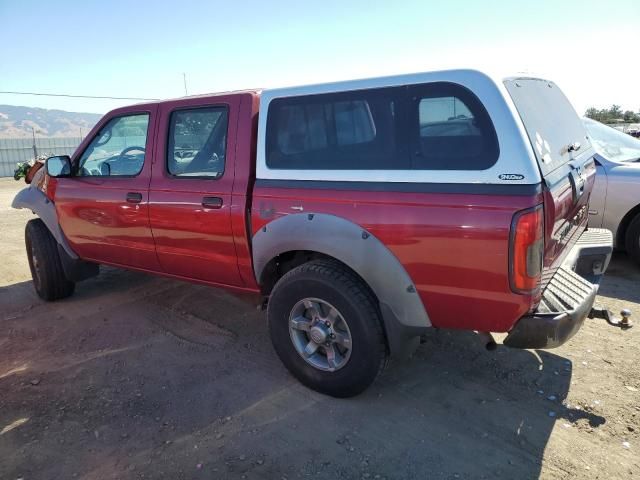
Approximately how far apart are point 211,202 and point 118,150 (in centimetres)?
143

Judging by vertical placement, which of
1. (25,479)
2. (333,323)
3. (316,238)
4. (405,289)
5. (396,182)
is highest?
(396,182)

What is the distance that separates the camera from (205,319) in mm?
4426

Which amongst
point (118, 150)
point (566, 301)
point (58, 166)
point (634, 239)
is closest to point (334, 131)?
point (566, 301)

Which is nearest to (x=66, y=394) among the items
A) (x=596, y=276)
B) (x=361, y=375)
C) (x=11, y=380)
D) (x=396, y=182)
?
(x=11, y=380)

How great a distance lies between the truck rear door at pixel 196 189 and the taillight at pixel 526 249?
1.86 meters

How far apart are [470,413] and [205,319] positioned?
247cm

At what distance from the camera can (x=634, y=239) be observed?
17.3 ft

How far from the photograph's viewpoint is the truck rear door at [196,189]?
11.2ft

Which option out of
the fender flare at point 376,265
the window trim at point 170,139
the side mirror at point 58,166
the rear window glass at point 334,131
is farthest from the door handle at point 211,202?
the side mirror at point 58,166

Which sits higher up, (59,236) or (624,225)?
(59,236)

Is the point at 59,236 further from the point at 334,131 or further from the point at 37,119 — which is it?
the point at 37,119

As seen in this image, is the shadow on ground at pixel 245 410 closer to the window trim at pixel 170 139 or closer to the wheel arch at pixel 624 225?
the window trim at pixel 170 139

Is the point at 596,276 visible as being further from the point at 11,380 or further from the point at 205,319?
the point at 11,380

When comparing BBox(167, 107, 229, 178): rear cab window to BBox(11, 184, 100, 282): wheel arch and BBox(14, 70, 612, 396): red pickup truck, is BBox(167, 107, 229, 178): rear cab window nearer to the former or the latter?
BBox(14, 70, 612, 396): red pickup truck
